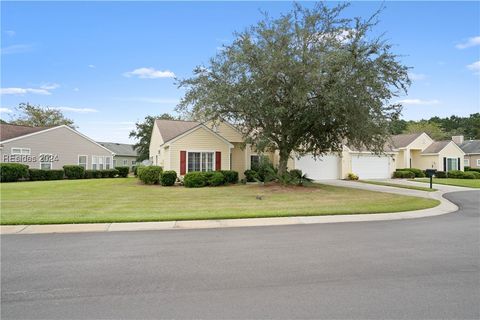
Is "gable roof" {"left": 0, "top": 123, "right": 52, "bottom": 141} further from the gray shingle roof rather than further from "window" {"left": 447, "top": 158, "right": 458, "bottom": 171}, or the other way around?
"window" {"left": 447, "top": 158, "right": 458, "bottom": 171}

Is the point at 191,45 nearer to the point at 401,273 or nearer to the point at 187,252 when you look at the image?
the point at 187,252

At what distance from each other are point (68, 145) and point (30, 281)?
94.3ft

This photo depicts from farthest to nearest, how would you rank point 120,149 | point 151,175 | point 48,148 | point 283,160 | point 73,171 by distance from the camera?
point 120,149
point 48,148
point 73,171
point 151,175
point 283,160

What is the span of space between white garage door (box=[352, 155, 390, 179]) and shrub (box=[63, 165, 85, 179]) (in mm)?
24898

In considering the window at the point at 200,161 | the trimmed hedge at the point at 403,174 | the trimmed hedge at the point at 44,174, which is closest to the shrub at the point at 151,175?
the window at the point at 200,161

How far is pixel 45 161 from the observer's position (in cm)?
2808

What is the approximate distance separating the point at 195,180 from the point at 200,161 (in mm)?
2646

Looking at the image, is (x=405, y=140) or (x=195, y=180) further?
(x=405, y=140)

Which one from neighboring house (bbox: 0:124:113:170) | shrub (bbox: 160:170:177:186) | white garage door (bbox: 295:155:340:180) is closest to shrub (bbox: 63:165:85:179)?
neighboring house (bbox: 0:124:113:170)

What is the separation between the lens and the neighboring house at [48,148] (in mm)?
26422

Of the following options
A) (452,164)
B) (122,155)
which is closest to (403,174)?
(452,164)

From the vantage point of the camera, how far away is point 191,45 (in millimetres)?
17703

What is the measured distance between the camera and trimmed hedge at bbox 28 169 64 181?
25.0 m

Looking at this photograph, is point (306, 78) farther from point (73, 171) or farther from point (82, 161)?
point (82, 161)
